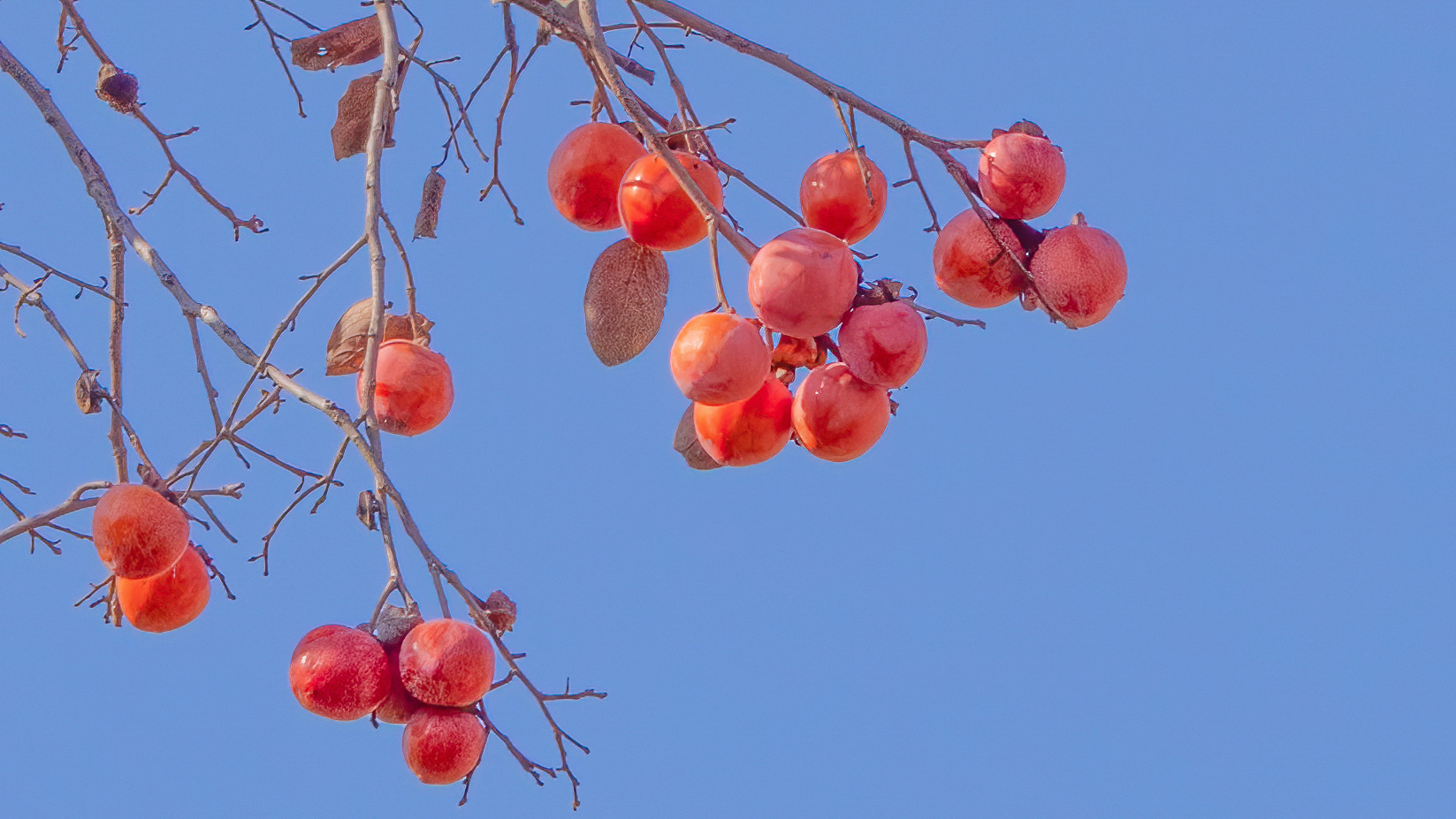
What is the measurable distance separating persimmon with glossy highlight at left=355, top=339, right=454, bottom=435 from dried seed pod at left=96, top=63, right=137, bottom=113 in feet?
2.61

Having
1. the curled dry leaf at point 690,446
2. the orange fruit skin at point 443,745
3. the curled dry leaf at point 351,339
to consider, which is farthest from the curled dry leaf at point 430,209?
the orange fruit skin at point 443,745

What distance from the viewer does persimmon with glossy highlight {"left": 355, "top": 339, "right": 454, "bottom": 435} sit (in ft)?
6.42

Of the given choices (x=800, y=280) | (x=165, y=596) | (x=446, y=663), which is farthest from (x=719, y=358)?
(x=165, y=596)

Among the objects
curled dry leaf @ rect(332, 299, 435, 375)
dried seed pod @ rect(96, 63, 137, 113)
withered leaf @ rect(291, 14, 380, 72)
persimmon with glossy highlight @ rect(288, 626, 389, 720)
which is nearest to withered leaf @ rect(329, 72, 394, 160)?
withered leaf @ rect(291, 14, 380, 72)

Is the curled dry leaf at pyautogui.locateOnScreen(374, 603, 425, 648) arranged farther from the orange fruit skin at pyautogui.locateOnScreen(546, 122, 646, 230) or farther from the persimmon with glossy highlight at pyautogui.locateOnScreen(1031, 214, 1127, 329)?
the persimmon with glossy highlight at pyautogui.locateOnScreen(1031, 214, 1127, 329)

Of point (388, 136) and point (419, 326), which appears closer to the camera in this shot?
point (388, 136)

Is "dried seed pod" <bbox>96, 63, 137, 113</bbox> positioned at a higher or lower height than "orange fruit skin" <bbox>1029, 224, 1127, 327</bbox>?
higher

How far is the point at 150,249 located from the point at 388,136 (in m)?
0.37

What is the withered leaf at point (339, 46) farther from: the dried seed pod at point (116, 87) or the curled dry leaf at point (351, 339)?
the curled dry leaf at point (351, 339)

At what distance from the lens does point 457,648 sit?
164 cm

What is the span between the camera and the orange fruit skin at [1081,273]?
1709mm

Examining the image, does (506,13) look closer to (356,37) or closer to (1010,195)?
(356,37)

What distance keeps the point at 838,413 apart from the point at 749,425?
14cm

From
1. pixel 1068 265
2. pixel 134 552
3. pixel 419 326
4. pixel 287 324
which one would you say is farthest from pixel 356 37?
pixel 1068 265
